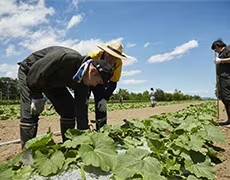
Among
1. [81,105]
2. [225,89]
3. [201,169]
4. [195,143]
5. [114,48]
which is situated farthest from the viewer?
[225,89]

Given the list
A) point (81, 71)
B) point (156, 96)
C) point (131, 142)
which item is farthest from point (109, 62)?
point (156, 96)

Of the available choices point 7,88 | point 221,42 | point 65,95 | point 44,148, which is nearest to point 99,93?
point 65,95

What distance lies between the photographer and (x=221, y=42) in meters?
6.32

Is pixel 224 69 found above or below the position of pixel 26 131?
above

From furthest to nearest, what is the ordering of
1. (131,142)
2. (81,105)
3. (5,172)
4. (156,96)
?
(156,96) → (81,105) → (131,142) → (5,172)

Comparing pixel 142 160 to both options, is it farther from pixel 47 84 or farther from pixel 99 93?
pixel 99 93

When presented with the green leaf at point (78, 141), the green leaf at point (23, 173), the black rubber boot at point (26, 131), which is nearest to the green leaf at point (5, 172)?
the green leaf at point (23, 173)

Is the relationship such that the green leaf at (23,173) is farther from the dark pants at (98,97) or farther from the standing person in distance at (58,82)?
the dark pants at (98,97)

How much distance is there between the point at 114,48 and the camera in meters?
3.76

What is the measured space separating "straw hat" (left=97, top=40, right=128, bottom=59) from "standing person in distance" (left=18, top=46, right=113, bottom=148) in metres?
0.56

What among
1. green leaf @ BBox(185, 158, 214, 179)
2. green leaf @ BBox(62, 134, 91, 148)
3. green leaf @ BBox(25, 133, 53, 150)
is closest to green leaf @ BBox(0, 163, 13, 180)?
green leaf @ BBox(25, 133, 53, 150)

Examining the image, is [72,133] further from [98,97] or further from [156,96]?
[156,96]

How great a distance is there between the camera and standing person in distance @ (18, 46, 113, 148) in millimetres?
2992

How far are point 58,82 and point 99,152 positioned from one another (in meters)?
1.33
